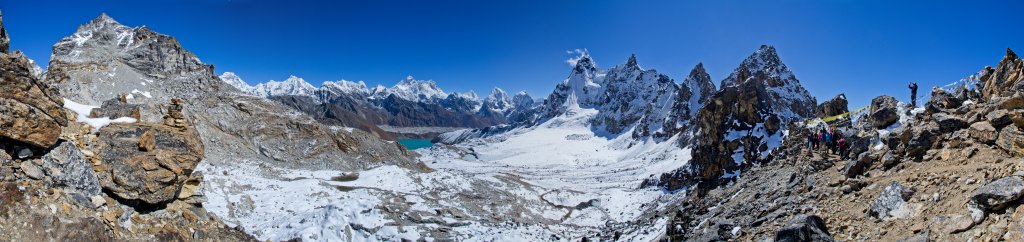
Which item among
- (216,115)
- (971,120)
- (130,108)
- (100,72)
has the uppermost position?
(100,72)

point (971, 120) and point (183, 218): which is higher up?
point (971, 120)

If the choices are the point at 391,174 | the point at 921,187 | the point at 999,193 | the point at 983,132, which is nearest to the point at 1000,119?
the point at 983,132

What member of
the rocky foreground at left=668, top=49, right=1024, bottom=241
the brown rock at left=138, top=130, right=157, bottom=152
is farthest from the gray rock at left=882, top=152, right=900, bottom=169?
the brown rock at left=138, top=130, right=157, bottom=152

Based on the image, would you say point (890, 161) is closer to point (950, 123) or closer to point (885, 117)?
point (950, 123)

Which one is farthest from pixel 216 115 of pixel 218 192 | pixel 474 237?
pixel 474 237

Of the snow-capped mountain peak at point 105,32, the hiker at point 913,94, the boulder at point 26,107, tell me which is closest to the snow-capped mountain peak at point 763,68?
the hiker at point 913,94

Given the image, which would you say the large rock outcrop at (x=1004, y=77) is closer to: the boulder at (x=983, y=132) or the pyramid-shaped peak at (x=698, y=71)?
the boulder at (x=983, y=132)

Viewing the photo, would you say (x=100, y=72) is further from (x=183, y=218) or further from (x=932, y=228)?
(x=932, y=228)
